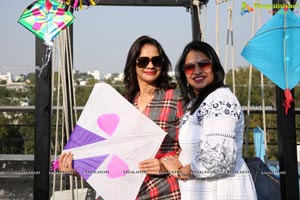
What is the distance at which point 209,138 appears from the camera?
2.79 feet

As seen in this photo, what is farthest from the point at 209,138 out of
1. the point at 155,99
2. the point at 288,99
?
the point at 288,99

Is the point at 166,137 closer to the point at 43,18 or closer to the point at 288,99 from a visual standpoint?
the point at 288,99

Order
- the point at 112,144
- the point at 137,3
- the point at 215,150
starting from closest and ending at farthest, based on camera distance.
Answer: the point at 215,150, the point at 112,144, the point at 137,3

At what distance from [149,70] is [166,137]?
23 cm

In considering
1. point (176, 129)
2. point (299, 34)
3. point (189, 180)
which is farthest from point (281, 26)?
point (189, 180)

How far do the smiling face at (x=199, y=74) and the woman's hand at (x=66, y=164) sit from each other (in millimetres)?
438

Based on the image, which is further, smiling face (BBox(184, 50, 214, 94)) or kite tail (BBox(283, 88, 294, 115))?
kite tail (BBox(283, 88, 294, 115))

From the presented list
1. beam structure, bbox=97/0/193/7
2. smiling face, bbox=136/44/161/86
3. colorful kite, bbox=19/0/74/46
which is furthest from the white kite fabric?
beam structure, bbox=97/0/193/7

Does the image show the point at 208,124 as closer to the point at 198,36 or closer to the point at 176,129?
the point at 176,129

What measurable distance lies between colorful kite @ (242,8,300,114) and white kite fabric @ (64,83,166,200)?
0.43 m

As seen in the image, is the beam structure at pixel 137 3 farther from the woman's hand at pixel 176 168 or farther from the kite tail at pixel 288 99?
the woman's hand at pixel 176 168

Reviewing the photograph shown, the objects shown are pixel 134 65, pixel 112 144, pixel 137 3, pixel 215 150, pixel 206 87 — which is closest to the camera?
pixel 215 150

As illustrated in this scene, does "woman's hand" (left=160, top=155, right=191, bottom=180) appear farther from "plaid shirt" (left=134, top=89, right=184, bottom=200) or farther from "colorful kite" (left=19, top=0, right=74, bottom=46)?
"colorful kite" (left=19, top=0, right=74, bottom=46)

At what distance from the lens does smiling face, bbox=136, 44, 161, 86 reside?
3.61 ft
